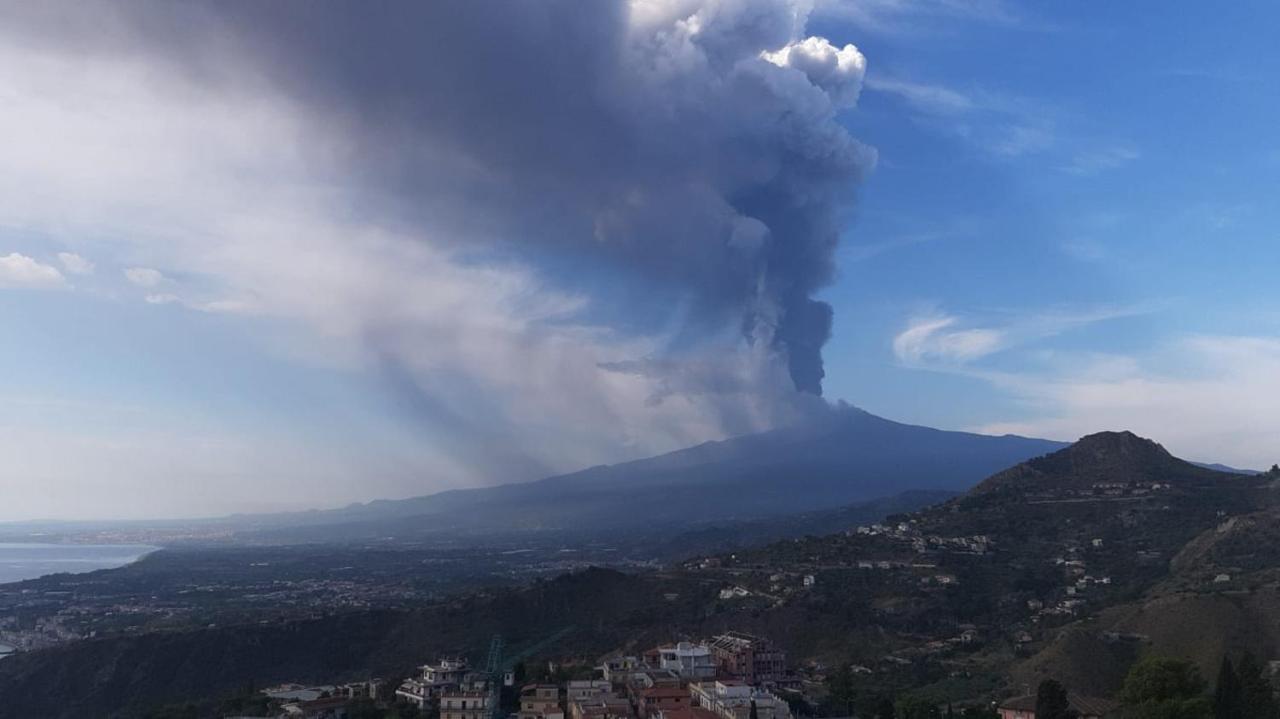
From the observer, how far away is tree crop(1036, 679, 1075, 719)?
80.1 ft

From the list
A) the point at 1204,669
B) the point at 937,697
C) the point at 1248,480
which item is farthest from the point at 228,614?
the point at 1248,480

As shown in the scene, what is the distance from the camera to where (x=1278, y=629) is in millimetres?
32875

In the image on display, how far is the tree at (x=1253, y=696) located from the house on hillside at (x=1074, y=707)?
3.08m

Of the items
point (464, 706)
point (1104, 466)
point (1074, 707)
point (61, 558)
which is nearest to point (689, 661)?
point (464, 706)

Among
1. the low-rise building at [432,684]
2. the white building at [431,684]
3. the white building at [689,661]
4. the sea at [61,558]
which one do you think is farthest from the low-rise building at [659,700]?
the sea at [61,558]

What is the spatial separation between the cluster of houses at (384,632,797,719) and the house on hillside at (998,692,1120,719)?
5714mm

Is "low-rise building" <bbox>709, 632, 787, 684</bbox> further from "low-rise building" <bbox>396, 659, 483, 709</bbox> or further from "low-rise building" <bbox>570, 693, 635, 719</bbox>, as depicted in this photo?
"low-rise building" <bbox>396, 659, 483, 709</bbox>

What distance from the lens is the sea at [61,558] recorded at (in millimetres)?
109812

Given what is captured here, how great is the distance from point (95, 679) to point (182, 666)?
312 cm

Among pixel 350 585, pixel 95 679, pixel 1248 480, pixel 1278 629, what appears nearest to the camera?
pixel 1278 629

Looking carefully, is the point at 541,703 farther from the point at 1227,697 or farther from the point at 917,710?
the point at 1227,697

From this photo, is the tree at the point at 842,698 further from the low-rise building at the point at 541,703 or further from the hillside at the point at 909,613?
the low-rise building at the point at 541,703

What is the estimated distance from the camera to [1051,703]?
2456 cm

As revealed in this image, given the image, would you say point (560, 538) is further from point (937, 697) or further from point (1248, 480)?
point (937, 697)
